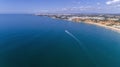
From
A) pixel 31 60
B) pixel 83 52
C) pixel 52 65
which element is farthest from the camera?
pixel 83 52

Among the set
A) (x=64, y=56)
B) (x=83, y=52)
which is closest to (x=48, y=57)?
(x=64, y=56)

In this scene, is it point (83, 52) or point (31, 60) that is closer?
point (31, 60)

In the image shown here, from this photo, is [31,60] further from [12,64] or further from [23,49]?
[23,49]

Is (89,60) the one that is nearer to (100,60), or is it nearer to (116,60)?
(100,60)

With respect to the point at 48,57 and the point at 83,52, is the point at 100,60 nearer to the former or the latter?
the point at 83,52

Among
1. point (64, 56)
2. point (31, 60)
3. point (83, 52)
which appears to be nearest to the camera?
point (31, 60)

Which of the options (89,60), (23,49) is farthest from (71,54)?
(23,49)

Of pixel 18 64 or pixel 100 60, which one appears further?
pixel 100 60

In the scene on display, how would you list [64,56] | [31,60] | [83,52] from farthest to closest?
1. [83,52]
2. [64,56]
3. [31,60]

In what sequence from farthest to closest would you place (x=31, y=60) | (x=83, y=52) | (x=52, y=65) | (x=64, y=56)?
(x=83, y=52) → (x=64, y=56) → (x=31, y=60) → (x=52, y=65)
